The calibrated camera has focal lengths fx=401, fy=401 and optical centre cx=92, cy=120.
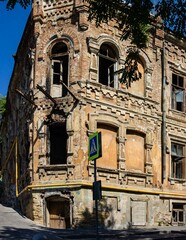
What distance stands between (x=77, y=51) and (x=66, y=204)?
246 inches

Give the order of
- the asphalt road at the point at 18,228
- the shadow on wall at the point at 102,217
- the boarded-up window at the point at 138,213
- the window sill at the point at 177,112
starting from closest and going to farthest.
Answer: the asphalt road at the point at 18,228, the shadow on wall at the point at 102,217, the boarded-up window at the point at 138,213, the window sill at the point at 177,112

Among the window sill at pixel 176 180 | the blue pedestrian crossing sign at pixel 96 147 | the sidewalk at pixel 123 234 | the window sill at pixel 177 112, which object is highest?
the window sill at pixel 177 112

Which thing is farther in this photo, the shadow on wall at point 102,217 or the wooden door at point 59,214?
the wooden door at point 59,214

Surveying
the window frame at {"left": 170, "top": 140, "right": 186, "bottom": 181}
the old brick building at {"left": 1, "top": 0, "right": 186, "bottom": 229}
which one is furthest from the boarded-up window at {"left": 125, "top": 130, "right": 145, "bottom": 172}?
the window frame at {"left": 170, "top": 140, "right": 186, "bottom": 181}

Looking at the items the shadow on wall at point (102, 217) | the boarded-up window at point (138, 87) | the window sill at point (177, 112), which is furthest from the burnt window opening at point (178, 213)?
the boarded-up window at point (138, 87)

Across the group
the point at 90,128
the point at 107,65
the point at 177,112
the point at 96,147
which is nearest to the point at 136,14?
the point at 96,147

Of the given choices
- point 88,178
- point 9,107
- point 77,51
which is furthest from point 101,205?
point 9,107

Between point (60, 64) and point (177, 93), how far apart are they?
21.4 ft

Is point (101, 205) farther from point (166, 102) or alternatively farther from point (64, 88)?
point (166, 102)

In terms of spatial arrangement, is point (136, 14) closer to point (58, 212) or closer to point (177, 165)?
point (58, 212)

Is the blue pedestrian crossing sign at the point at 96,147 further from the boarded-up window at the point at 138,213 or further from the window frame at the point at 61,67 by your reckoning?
the boarded-up window at the point at 138,213

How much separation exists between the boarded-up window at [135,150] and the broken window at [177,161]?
2.16 m

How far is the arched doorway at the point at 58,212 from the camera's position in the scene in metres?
15.6

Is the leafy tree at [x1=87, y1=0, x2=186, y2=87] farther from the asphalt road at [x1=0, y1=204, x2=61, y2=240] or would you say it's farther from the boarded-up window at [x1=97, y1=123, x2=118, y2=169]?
the boarded-up window at [x1=97, y1=123, x2=118, y2=169]
